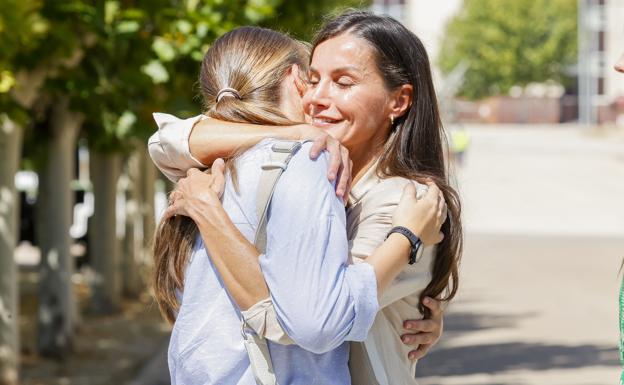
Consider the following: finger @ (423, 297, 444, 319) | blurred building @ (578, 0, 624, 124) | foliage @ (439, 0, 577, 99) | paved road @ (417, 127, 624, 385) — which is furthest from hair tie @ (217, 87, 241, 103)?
foliage @ (439, 0, 577, 99)

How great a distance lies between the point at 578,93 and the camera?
99.9m

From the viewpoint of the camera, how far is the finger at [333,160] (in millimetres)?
2627

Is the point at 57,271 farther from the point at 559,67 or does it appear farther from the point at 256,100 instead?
the point at 559,67

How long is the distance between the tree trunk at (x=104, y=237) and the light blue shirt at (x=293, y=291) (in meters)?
11.9

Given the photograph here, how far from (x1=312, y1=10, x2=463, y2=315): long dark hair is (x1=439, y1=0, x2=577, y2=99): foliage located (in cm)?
8937

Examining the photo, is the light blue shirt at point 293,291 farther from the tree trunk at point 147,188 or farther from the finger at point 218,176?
the tree trunk at point 147,188

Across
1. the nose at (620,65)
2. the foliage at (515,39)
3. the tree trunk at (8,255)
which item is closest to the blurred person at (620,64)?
the nose at (620,65)

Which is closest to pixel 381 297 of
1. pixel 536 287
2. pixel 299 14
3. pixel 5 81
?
pixel 5 81

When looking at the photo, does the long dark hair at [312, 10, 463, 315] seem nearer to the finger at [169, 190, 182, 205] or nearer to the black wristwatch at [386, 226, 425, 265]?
the black wristwatch at [386, 226, 425, 265]

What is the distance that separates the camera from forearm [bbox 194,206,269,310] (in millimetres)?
2664

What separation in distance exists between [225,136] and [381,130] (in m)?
0.34

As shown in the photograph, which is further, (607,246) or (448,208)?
(607,246)

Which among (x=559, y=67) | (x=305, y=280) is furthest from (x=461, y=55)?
(x=305, y=280)

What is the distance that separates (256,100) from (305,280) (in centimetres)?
51
